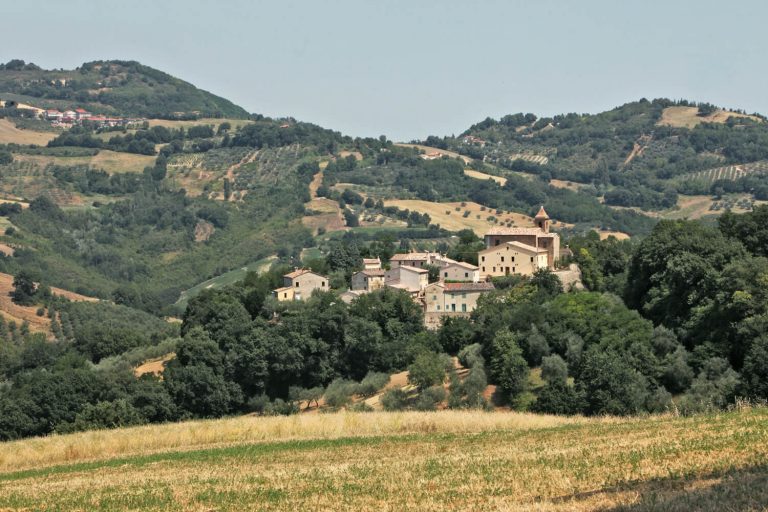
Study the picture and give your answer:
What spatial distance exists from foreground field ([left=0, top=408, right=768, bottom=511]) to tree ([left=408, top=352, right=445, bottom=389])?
22261 mm

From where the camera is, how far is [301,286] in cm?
8206

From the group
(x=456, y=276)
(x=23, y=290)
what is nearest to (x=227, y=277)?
(x=23, y=290)

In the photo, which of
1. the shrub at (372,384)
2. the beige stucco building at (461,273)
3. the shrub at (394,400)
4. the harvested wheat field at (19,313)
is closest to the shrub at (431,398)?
the shrub at (394,400)

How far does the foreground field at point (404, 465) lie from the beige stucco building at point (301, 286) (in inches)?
1793

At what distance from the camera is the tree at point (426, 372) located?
2260 inches

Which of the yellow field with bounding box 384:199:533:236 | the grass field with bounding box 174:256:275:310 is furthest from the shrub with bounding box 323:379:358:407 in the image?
the yellow field with bounding box 384:199:533:236

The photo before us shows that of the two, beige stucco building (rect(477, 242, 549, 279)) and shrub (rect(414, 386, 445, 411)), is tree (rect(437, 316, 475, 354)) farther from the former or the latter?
beige stucco building (rect(477, 242, 549, 279))

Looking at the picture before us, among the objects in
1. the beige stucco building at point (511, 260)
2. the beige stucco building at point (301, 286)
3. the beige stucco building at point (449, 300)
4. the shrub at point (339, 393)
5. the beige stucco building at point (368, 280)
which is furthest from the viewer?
the beige stucco building at point (301, 286)

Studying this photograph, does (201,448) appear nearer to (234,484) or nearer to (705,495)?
(234,484)

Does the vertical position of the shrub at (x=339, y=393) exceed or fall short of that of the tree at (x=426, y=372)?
it falls short

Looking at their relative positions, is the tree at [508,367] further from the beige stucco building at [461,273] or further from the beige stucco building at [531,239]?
the beige stucco building at [531,239]

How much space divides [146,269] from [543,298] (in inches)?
4225

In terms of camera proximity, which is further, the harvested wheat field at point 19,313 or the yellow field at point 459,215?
the yellow field at point 459,215

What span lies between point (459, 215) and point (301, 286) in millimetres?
101735
